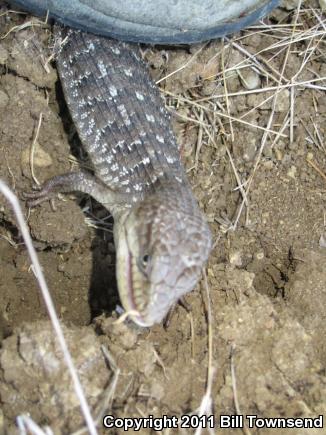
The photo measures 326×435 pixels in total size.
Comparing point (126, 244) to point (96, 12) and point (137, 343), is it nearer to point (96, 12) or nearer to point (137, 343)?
point (137, 343)

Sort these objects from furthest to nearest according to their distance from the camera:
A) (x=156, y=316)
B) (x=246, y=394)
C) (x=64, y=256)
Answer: (x=64, y=256) < (x=246, y=394) < (x=156, y=316)

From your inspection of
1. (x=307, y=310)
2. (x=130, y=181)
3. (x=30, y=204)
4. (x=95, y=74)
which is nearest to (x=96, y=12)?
(x=95, y=74)

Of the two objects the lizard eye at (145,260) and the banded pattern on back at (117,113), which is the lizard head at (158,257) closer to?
the lizard eye at (145,260)

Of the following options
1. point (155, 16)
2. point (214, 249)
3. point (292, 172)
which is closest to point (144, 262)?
point (214, 249)

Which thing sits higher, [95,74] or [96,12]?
[96,12]

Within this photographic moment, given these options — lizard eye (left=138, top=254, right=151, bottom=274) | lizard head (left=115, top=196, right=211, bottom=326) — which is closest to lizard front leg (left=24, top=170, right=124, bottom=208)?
lizard head (left=115, top=196, right=211, bottom=326)
